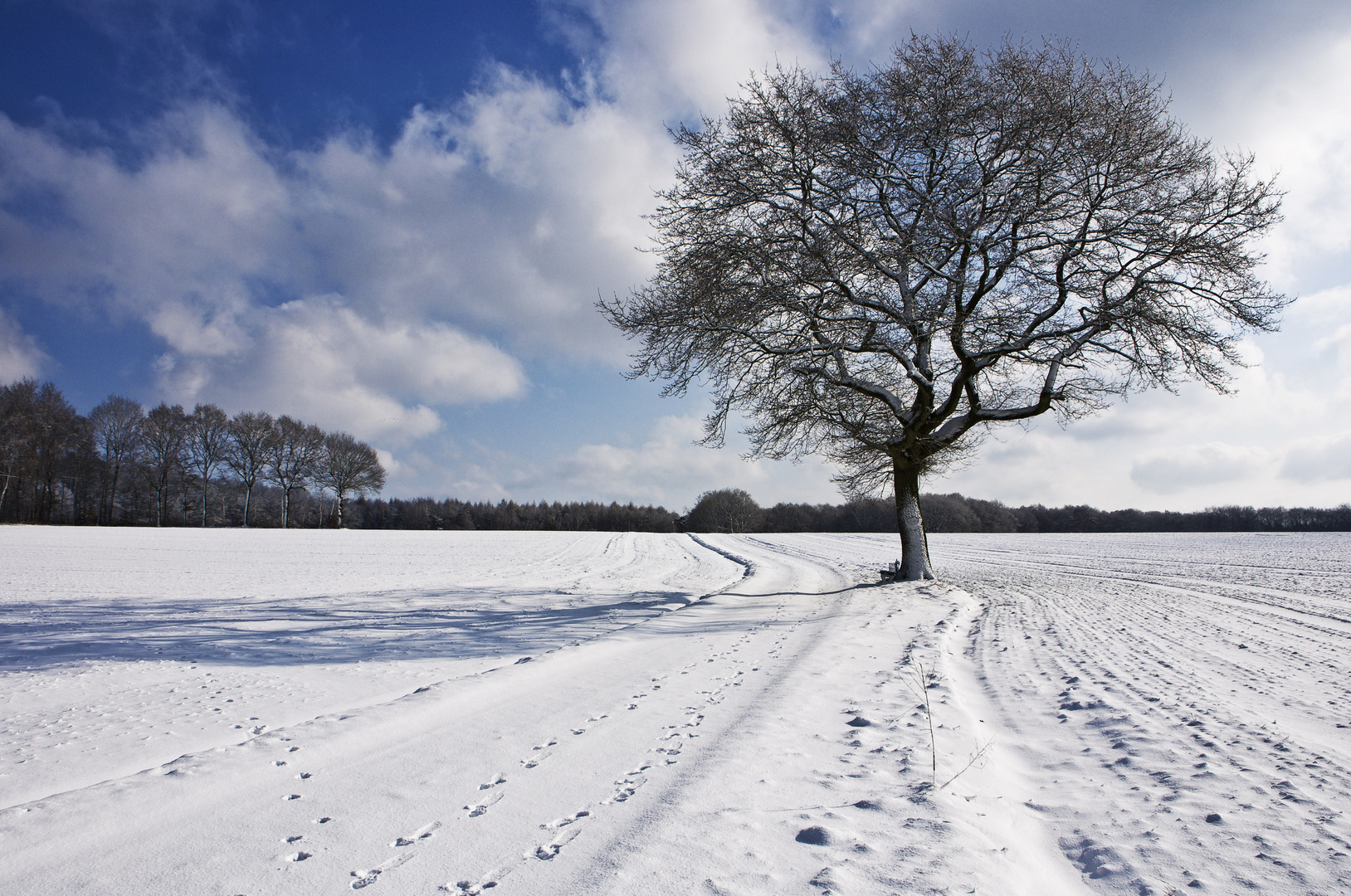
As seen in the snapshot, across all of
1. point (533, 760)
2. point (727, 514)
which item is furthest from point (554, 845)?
point (727, 514)

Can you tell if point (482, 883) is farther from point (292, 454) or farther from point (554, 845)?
point (292, 454)

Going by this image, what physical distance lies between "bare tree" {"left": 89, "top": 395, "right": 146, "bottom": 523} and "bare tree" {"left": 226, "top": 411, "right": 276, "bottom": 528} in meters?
7.48

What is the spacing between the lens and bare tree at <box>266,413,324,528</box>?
64.2 m

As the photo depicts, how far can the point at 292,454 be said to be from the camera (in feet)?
214

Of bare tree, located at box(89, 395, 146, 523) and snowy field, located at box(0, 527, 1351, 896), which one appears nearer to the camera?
snowy field, located at box(0, 527, 1351, 896)

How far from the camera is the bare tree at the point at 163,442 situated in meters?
59.4

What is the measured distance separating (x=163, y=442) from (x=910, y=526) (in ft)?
234

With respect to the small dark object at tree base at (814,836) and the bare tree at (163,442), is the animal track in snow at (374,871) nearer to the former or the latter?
the small dark object at tree base at (814,836)

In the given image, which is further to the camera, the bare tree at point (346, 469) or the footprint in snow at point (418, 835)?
the bare tree at point (346, 469)

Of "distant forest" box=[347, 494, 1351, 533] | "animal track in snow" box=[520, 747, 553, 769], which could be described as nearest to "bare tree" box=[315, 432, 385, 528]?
"distant forest" box=[347, 494, 1351, 533]

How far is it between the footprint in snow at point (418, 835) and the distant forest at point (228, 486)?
5426 cm

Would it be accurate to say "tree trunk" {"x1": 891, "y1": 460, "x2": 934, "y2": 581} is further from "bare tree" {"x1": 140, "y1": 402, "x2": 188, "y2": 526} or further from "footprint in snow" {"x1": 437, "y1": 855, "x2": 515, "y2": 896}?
"bare tree" {"x1": 140, "y1": 402, "x2": 188, "y2": 526}

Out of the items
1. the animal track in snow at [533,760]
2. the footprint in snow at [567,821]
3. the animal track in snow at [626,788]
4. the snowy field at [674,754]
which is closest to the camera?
the snowy field at [674,754]

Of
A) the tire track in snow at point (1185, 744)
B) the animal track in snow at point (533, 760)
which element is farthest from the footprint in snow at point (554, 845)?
the tire track in snow at point (1185, 744)
